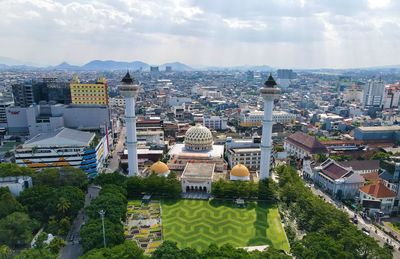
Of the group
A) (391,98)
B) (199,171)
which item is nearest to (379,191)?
(199,171)

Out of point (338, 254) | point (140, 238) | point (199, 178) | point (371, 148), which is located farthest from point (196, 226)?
point (371, 148)

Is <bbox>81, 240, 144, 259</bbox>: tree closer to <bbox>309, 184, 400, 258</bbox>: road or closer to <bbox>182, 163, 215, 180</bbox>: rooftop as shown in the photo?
<bbox>182, 163, 215, 180</bbox>: rooftop

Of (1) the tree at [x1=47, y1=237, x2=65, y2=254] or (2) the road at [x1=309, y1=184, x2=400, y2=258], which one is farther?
(2) the road at [x1=309, y1=184, x2=400, y2=258]

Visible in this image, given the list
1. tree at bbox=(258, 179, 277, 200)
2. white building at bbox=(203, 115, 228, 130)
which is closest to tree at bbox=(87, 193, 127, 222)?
tree at bbox=(258, 179, 277, 200)

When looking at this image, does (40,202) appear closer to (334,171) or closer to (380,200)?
(334,171)

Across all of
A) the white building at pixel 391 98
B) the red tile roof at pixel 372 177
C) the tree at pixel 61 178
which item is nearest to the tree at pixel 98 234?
the tree at pixel 61 178

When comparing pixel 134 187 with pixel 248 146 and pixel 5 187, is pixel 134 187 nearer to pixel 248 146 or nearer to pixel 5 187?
pixel 5 187
